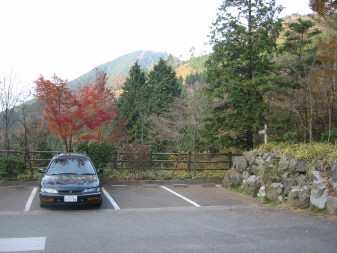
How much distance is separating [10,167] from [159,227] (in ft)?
26.7

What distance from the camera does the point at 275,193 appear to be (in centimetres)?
981

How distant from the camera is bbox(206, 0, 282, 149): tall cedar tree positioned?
14633mm

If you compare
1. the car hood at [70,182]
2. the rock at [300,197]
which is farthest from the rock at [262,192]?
the car hood at [70,182]

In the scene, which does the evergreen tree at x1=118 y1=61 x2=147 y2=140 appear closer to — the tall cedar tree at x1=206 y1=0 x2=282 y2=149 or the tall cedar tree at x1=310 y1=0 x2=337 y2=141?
the tall cedar tree at x1=206 y1=0 x2=282 y2=149

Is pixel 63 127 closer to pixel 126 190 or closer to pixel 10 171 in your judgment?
pixel 10 171

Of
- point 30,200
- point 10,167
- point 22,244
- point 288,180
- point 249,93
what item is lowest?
point 30,200

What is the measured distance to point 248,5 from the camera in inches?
615

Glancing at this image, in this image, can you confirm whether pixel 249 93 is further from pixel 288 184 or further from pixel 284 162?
pixel 288 184

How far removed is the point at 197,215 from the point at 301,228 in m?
2.55

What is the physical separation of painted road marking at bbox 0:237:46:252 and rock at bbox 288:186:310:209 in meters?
6.84

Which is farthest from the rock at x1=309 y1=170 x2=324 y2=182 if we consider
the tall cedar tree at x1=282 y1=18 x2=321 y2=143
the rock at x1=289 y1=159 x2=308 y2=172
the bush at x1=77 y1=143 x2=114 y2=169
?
the bush at x1=77 y1=143 x2=114 y2=169

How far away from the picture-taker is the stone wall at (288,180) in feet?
28.0

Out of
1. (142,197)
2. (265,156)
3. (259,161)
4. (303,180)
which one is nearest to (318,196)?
(303,180)

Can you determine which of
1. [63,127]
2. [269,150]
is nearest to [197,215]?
[269,150]
